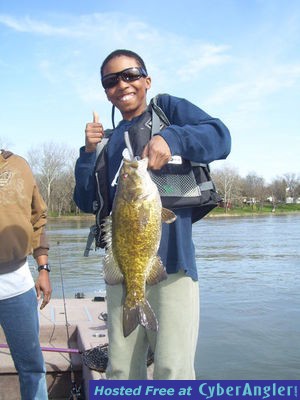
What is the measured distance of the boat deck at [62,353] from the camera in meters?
5.01

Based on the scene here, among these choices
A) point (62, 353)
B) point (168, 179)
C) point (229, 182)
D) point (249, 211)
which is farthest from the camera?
point (229, 182)

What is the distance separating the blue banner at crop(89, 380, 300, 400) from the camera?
8.25 feet

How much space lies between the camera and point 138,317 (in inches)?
105

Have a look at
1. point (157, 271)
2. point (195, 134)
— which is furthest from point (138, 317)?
point (195, 134)

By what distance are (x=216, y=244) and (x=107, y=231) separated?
84.1 feet

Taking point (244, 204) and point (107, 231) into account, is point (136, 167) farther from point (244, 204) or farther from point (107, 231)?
point (244, 204)

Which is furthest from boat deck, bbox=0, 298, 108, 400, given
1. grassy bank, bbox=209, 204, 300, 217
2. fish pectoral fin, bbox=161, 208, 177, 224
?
grassy bank, bbox=209, 204, 300, 217

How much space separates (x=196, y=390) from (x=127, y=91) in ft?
6.05

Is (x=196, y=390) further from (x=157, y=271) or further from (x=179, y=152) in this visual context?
(x=179, y=152)

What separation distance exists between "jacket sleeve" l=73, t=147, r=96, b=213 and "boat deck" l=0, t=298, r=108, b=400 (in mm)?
1918

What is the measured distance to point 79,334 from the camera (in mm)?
5828

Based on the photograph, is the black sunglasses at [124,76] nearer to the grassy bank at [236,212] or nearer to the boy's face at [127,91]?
the boy's face at [127,91]

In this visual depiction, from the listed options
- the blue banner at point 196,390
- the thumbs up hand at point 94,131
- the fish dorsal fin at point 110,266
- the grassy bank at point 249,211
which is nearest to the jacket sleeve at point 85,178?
the thumbs up hand at point 94,131

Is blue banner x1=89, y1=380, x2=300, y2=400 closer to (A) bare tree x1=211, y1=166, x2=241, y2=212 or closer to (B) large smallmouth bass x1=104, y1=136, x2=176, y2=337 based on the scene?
(B) large smallmouth bass x1=104, y1=136, x2=176, y2=337
